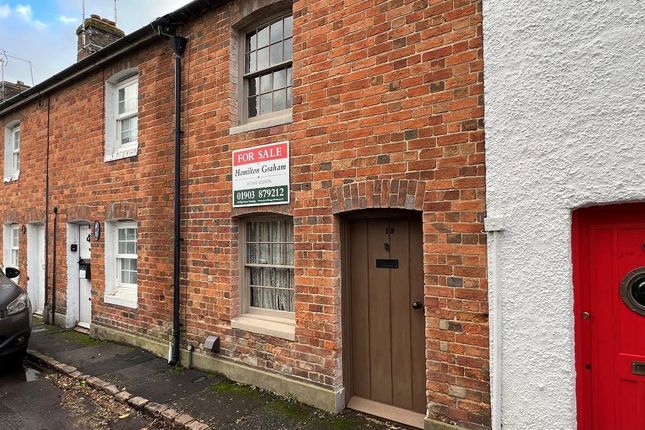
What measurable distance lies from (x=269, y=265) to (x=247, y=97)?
2.43 metres

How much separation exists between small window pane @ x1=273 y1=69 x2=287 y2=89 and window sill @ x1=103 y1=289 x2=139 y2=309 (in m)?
4.44

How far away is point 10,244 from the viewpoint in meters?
11.5

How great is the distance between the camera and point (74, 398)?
5.46 meters

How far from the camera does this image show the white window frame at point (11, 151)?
11.3 m

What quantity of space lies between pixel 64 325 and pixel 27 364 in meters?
2.08

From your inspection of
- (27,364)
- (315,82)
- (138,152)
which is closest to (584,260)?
(315,82)

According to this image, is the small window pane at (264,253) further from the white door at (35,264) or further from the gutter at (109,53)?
the white door at (35,264)

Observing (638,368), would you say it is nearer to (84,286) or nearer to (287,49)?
(287,49)

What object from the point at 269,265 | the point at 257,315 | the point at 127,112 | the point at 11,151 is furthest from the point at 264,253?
the point at 11,151

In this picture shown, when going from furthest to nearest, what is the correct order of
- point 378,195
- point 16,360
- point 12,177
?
1. point 12,177
2. point 16,360
3. point 378,195

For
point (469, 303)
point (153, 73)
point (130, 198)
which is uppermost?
point (153, 73)

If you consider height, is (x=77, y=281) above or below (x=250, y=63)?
below

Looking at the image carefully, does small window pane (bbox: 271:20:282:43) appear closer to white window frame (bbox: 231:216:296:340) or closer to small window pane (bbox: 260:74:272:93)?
small window pane (bbox: 260:74:272:93)

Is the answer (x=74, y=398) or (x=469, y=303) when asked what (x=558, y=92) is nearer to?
(x=469, y=303)
